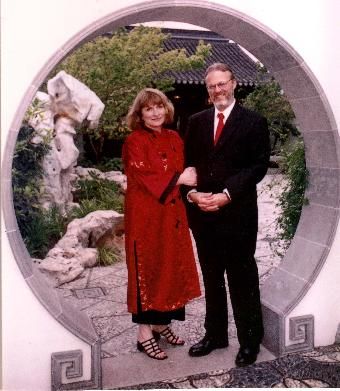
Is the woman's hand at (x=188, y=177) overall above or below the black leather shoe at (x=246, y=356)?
above

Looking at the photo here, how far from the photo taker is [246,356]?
10.8 ft

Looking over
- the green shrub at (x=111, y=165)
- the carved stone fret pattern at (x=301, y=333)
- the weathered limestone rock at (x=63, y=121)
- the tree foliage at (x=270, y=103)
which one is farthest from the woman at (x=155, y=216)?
the green shrub at (x=111, y=165)

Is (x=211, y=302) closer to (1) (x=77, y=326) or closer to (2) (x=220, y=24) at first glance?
(1) (x=77, y=326)

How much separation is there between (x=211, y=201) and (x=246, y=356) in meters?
1.10

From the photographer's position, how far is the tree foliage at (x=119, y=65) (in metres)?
8.07

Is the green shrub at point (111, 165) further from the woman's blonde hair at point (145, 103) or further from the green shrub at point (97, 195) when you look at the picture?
the woman's blonde hair at point (145, 103)

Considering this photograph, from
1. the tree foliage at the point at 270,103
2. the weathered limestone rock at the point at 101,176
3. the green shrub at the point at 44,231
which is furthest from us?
the weathered limestone rock at the point at 101,176

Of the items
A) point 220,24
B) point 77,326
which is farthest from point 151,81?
point 77,326

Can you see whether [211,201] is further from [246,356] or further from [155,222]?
[246,356]

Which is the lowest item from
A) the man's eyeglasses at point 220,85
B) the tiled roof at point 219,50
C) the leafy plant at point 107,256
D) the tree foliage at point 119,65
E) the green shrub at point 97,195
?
the leafy plant at point 107,256

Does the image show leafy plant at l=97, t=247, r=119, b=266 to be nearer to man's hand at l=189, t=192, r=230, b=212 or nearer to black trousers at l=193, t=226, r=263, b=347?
black trousers at l=193, t=226, r=263, b=347

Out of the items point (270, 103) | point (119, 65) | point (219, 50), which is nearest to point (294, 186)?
point (270, 103)

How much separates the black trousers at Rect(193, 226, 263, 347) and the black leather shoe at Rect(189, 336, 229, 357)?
0.14 meters

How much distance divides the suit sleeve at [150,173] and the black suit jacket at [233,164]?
238 mm
